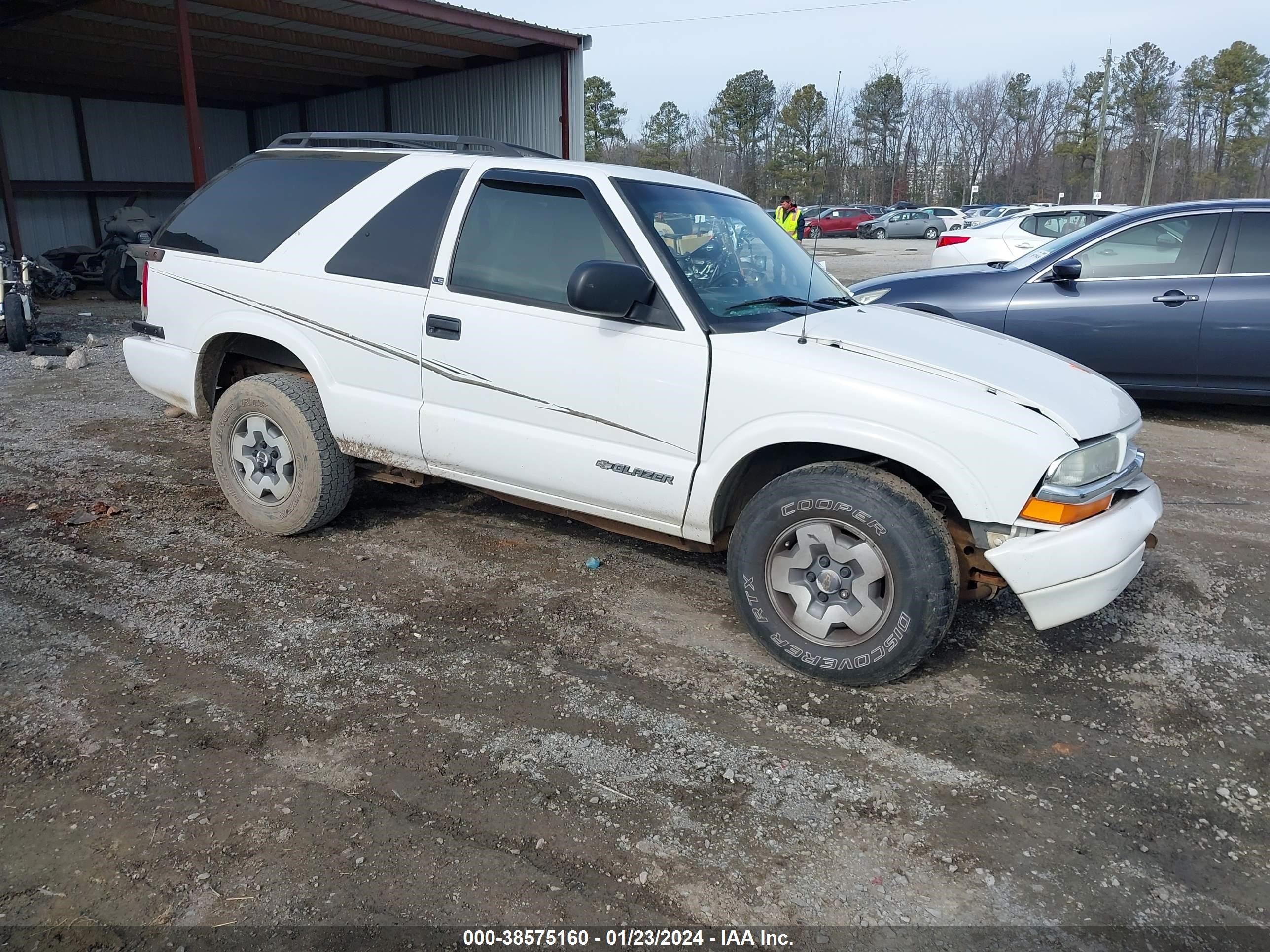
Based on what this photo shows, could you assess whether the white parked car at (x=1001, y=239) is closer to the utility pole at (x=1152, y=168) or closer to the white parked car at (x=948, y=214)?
the white parked car at (x=948, y=214)

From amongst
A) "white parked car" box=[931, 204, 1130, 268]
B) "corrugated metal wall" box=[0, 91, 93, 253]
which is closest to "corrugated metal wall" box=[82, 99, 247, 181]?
"corrugated metal wall" box=[0, 91, 93, 253]

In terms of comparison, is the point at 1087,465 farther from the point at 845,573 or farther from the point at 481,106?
the point at 481,106

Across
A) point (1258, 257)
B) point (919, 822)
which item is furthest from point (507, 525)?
point (1258, 257)

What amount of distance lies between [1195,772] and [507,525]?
3329 millimetres

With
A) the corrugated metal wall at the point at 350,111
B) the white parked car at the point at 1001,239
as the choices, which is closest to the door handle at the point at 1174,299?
the white parked car at the point at 1001,239

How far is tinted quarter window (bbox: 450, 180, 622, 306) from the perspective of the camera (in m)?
3.86

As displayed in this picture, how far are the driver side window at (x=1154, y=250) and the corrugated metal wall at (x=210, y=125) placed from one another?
1072 cm

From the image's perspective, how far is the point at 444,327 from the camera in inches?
159

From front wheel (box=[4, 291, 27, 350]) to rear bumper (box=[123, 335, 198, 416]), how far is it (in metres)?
6.15

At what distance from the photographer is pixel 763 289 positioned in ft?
13.3

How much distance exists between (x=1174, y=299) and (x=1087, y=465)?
4.72 metres

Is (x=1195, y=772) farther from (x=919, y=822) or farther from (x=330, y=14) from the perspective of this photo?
(x=330, y=14)

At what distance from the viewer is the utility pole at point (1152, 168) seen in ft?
203

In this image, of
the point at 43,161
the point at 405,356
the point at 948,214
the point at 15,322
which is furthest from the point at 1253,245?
the point at 948,214
